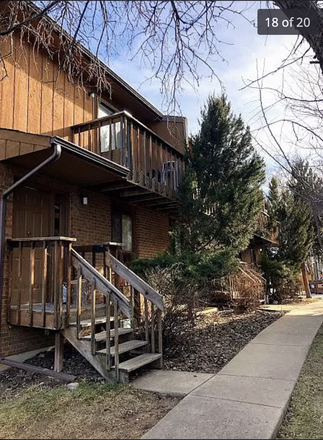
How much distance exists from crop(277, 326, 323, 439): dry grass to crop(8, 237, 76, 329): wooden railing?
2.97 meters

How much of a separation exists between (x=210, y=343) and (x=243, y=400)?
112 inches

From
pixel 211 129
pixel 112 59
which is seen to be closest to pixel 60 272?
pixel 112 59

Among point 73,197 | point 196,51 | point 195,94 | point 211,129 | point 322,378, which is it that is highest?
point 211,129

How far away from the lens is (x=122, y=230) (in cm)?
905

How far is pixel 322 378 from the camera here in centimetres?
463

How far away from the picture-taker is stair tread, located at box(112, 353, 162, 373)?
4346mm

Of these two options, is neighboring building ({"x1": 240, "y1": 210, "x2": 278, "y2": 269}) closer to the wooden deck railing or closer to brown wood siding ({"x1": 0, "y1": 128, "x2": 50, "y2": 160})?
the wooden deck railing

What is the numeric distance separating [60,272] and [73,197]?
2562 mm

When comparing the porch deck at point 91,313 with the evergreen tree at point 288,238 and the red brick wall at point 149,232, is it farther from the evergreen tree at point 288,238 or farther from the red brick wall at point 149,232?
the evergreen tree at point 288,238

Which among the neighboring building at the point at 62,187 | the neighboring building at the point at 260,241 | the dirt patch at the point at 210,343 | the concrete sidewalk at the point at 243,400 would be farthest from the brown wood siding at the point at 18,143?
the neighboring building at the point at 260,241

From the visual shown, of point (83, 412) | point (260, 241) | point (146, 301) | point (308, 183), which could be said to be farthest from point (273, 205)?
point (83, 412)

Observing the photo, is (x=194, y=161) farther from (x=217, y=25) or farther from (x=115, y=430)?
(x=115, y=430)

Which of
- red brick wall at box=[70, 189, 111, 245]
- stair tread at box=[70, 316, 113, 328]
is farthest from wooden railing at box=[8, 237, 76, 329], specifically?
red brick wall at box=[70, 189, 111, 245]

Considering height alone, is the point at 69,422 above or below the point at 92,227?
below
